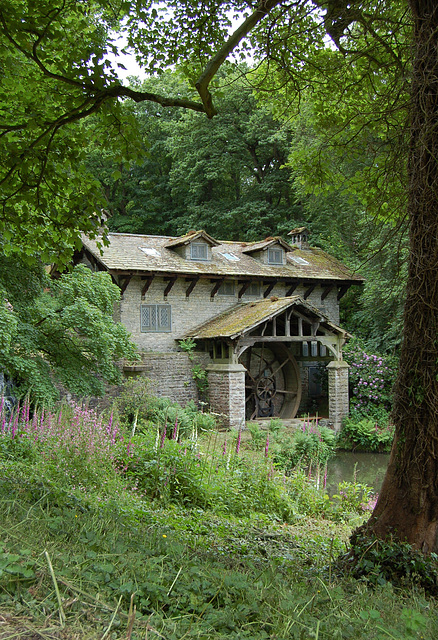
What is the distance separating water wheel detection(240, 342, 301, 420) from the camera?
67.3 feet

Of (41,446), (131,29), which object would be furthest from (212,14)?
(41,446)

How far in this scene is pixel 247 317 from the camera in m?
18.2

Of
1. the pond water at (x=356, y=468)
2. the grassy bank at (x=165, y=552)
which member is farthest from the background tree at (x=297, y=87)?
the pond water at (x=356, y=468)

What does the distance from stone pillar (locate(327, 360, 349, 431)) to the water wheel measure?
1.68 meters

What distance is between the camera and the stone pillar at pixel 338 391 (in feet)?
62.7

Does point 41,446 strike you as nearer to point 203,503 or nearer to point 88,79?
point 203,503

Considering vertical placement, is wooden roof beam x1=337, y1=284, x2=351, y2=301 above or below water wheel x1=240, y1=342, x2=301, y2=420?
above

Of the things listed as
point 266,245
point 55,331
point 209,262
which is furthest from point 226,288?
point 55,331

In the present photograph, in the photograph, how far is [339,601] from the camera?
319 cm

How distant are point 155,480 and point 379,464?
11.3m

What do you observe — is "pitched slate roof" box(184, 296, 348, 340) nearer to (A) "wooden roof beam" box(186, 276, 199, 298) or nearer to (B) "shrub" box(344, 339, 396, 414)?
(A) "wooden roof beam" box(186, 276, 199, 298)

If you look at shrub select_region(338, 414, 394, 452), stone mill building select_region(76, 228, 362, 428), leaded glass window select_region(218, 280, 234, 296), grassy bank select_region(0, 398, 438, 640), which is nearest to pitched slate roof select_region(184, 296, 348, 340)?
stone mill building select_region(76, 228, 362, 428)

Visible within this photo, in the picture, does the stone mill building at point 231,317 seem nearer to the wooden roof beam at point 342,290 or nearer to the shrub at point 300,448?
the wooden roof beam at point 342,290

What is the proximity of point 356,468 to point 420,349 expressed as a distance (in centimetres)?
1196
